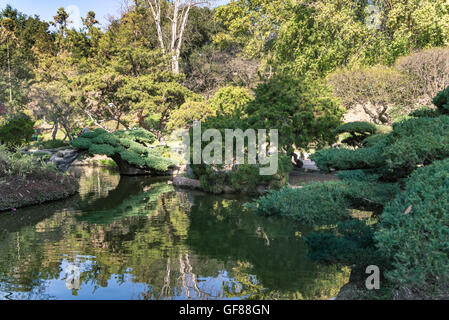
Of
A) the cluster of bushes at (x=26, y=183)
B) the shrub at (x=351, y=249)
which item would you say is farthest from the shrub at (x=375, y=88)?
the shrub at (x=351, y=249)

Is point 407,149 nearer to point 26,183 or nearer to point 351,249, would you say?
point 351,249

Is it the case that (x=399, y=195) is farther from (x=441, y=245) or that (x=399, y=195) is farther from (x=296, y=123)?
(x=296, y=123)

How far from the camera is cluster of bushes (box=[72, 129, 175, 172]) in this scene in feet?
53.1

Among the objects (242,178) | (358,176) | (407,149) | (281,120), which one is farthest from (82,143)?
(407,149)

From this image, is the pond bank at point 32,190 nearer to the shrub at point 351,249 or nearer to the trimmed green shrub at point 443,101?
the shrub at point 351,249

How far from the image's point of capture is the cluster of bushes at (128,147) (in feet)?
53.1

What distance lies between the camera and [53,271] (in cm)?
648

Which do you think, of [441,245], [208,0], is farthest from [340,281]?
[208,0]

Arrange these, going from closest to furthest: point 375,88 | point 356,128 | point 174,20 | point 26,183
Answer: point 26,183 < point 356,128 < point 375,88 < point 174,20

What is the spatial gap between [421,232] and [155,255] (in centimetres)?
503

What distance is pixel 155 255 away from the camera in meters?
7.20

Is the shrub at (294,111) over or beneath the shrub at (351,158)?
over

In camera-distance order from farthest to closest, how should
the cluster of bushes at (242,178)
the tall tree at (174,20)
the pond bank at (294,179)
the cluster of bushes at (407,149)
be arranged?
the tall tree at (174,20) → the pond bank at (294,179) → the cluster of bushes at (242,178) → the cluster of bushes at (407,149)

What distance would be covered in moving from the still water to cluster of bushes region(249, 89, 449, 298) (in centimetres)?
82
